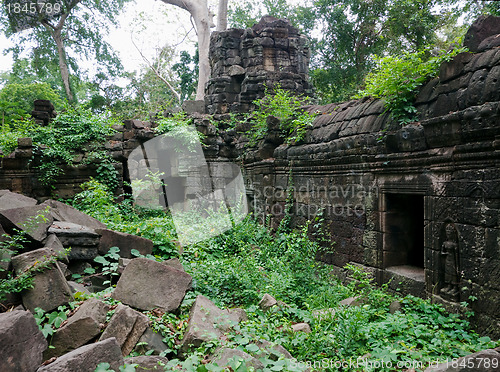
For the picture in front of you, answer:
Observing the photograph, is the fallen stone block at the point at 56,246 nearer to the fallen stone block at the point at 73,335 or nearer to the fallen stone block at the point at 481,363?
the fallen stone block at the point at 73,335

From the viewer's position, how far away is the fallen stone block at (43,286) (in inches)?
129

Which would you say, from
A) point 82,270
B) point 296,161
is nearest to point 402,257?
point 296,161

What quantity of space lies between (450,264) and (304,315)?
1.82 metres

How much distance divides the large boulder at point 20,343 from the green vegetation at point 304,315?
1.02 metres

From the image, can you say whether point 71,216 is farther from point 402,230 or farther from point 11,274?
point 402,230

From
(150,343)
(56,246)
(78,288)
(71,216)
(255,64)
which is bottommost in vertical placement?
(150,343)

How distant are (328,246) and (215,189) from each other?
5320 mm

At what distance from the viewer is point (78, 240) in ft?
15.1

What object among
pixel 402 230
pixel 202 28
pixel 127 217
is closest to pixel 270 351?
pixel 402 230

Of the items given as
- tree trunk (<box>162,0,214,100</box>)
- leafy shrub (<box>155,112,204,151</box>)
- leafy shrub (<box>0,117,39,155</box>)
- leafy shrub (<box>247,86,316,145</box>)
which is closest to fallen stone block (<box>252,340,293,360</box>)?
leafy shrub (<box>247,86,316,145</box>)

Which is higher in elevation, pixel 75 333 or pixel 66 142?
pixel 66 142

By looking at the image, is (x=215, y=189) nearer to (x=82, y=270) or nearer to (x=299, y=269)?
(x=299, y=269)

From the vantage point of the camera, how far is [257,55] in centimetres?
1372

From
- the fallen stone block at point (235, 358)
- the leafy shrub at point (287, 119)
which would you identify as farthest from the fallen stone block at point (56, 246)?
the leafy shrub at point (287, 119)
